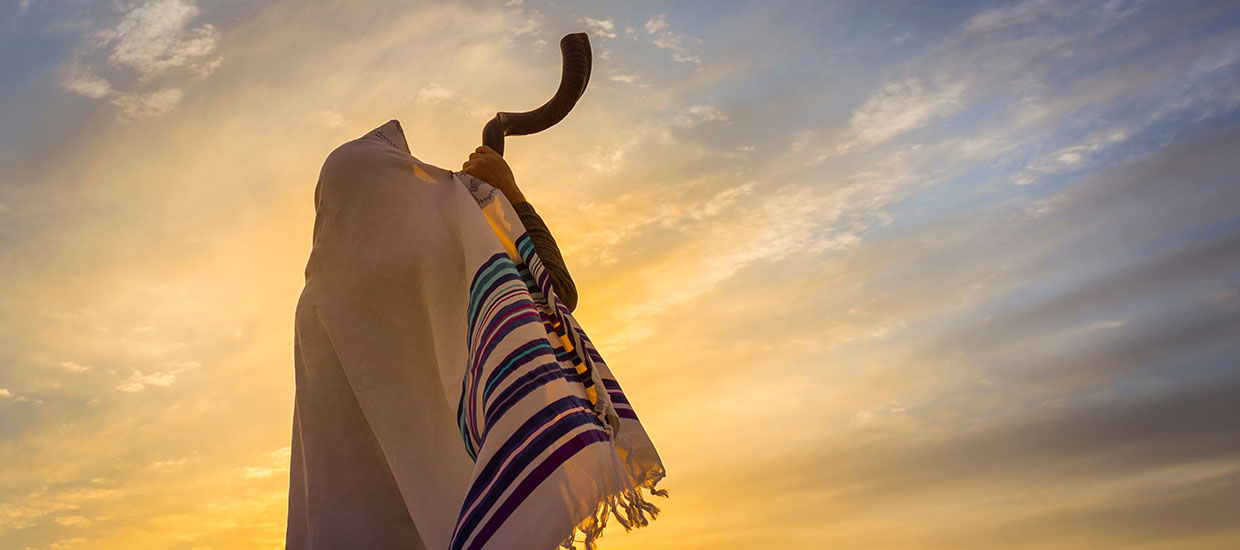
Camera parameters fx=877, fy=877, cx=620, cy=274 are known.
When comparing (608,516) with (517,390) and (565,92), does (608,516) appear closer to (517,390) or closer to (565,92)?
(517,390)

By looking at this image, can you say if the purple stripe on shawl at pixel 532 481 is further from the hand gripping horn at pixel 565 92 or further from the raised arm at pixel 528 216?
the hand gripping horn at pixel 565 92

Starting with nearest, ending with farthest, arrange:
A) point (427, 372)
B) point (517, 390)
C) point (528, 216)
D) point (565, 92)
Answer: point (517, 390), point (427, 372), point (528, 216), point (565, 92)

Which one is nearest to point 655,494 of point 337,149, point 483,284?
point 483,284

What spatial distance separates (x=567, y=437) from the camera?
1.78 metres

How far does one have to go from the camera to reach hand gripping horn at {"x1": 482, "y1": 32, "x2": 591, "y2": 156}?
3.26m

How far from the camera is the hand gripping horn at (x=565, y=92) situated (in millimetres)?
3260

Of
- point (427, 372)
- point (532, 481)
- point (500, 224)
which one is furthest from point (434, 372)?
point (532, 481)

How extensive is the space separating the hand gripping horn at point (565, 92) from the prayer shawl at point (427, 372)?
618mm

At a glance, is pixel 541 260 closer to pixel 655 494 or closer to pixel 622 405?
pixel 622 405

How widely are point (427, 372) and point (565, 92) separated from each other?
4.57 feet

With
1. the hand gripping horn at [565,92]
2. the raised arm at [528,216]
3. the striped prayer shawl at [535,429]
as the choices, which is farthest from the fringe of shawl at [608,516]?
the hand gripping horn at [565,92]

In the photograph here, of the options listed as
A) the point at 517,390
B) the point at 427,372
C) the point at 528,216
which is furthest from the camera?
the point at 528,216

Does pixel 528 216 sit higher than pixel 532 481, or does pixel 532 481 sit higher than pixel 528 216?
pixel 528 216

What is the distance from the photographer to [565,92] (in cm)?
334
